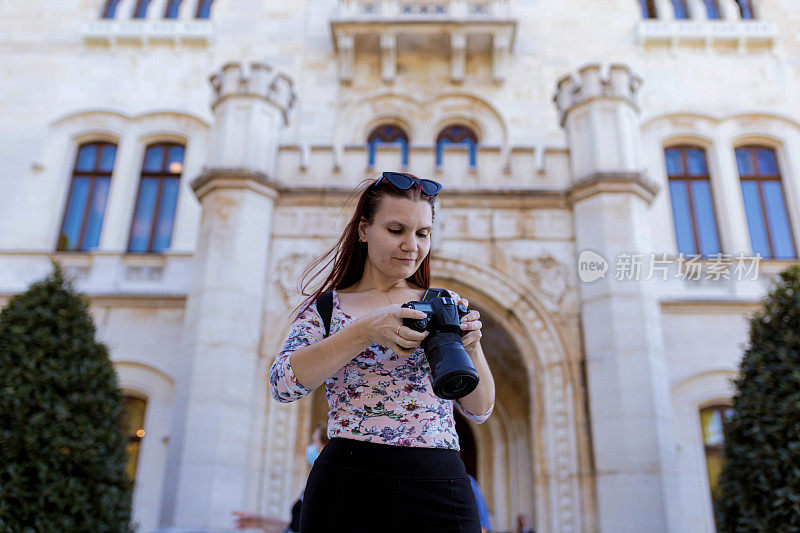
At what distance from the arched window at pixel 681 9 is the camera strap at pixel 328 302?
1230 cm

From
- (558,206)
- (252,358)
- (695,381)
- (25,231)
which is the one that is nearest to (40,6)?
(25,231)

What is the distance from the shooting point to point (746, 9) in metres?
11.6

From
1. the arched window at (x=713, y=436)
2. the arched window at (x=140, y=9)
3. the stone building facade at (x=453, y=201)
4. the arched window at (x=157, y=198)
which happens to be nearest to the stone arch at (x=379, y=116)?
the stone building facade at (x=453, y=201)

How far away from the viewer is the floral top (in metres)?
1.51

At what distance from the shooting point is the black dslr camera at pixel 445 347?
51.7 inches

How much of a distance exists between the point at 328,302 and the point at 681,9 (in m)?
12.6

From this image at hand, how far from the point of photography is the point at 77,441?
528 cm

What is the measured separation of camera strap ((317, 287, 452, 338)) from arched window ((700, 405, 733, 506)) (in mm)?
7995

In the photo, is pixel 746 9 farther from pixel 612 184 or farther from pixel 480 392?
pixel 480 392

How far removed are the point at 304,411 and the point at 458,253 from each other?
249 cm

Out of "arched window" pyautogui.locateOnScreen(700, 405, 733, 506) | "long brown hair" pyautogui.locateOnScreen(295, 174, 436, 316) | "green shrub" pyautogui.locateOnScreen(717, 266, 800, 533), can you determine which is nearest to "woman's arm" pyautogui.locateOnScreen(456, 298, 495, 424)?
"long brown hair" pyautogui.locateOnScreen(295, 174, 436, 316)

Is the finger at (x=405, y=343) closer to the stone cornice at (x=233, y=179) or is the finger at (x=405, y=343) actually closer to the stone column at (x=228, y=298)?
the stone column at (x=228, y=298)

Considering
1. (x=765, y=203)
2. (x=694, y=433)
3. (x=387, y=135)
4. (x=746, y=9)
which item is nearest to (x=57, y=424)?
(x=387, y=135)

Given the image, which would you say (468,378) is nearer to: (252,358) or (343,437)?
(343,437)
